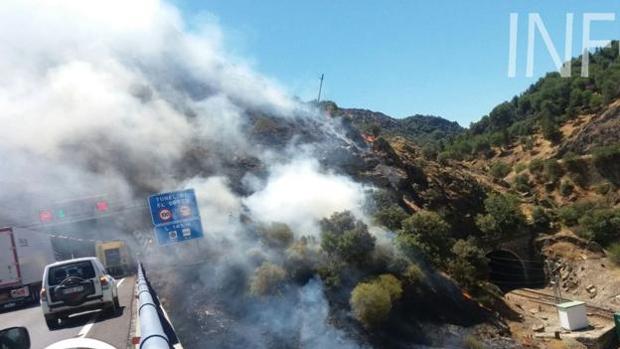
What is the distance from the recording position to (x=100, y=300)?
657 inches

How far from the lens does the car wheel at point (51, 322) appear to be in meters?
16.2

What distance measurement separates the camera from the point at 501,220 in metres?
59.4

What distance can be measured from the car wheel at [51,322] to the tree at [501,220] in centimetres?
4932

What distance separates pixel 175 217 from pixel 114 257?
49.4 ft

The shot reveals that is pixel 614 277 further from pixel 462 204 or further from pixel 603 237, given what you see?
pixel 462 204

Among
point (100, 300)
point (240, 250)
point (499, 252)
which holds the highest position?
point (100, 300)

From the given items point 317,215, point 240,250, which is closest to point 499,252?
point 317,215

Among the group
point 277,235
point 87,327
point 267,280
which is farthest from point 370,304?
point 87,327

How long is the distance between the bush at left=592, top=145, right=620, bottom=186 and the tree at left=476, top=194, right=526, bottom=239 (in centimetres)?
2691

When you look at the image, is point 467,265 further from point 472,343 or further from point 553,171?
point 553,171

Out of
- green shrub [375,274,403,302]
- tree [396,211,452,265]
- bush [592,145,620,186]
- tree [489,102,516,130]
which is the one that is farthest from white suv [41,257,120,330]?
tree [489,102,516,130]

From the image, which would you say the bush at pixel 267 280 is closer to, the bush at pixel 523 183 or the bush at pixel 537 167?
the bush at pixel 523 183

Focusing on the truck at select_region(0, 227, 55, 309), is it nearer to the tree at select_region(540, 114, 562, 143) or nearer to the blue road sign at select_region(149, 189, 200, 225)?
the blue road sign at select_region(149, 189, 200, 225)

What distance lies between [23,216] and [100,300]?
44679 mm
